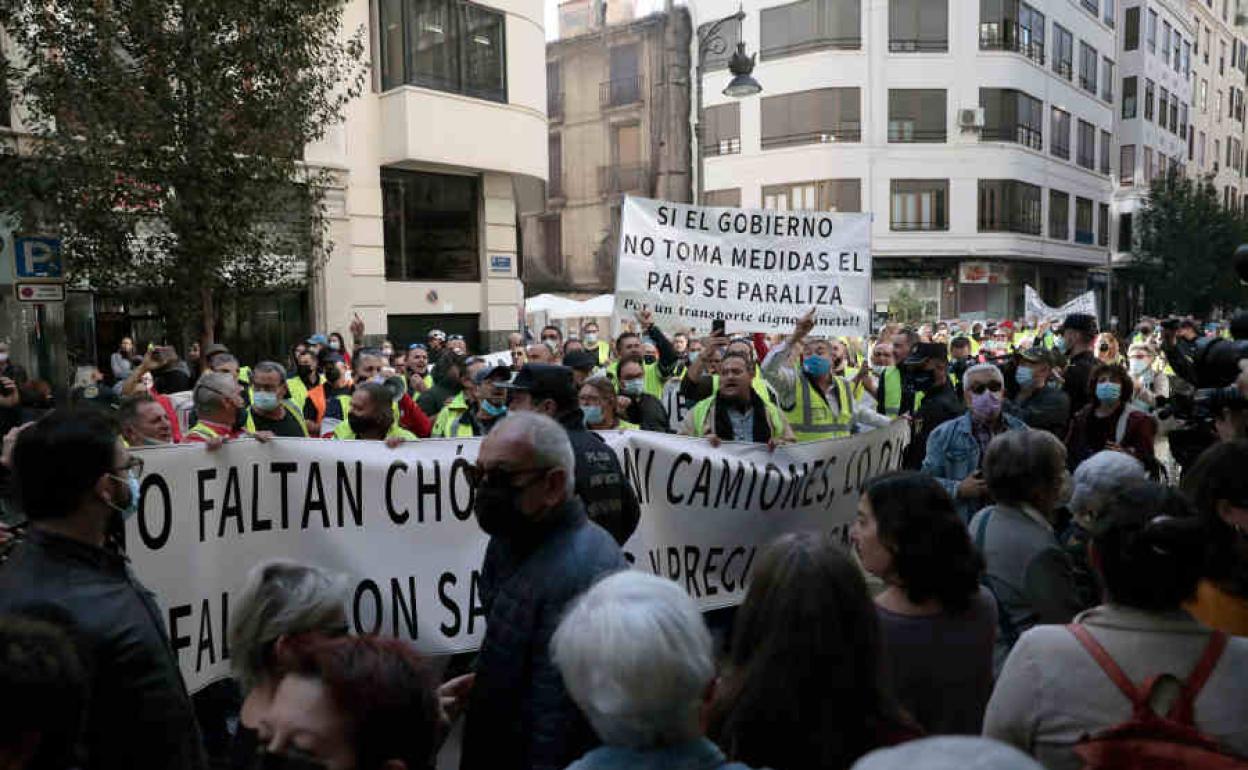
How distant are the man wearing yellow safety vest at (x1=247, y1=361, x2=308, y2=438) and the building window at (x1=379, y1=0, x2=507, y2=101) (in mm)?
12260

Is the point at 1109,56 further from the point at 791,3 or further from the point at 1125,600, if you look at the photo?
the point at 1125,600

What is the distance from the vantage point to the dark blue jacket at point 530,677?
2.46 meters

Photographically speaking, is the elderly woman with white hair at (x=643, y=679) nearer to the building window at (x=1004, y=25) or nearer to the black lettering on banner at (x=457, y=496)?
the black lettering on banner at (x=457, y=496)

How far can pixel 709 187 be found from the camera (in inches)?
1428

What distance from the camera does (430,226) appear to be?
59.2 feet

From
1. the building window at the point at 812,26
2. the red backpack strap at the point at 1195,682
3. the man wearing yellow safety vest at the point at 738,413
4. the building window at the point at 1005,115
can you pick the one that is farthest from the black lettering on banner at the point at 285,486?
the building window at the point at 1005,115

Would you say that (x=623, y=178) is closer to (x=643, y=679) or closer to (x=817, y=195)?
(x=817, y=195)

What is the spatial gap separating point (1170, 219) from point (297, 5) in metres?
42.3

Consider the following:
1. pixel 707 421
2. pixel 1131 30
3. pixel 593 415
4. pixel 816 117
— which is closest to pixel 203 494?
pixel 593 415

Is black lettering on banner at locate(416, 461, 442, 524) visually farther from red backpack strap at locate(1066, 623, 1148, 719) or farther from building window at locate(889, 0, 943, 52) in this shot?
building window at locate(889, 0, 943, 52)

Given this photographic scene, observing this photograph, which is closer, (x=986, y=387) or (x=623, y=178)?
(x=986, y=387)

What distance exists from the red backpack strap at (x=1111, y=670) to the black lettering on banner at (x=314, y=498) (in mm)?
3150

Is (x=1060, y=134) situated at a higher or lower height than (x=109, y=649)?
higher

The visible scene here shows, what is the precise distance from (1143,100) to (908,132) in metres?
19.5
